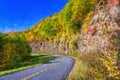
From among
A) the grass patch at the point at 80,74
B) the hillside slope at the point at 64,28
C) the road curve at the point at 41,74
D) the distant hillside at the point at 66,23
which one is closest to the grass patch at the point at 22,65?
the road curve at the point at 41,74

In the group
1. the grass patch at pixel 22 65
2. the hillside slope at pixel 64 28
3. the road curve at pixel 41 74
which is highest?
the hillside slope at pixel 64 28

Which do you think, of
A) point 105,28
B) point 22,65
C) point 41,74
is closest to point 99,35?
point 41,74

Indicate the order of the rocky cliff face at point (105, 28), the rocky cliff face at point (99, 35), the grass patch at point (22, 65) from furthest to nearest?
1. the grass patch at point (22, 65)
2. the rocky cliff face at point (99, 35)
3. the rocky cliff face at point (105, 28)

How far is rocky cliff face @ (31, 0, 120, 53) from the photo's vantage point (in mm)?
8719

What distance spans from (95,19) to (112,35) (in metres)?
35.8

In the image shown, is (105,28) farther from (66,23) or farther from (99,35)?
(66,23)

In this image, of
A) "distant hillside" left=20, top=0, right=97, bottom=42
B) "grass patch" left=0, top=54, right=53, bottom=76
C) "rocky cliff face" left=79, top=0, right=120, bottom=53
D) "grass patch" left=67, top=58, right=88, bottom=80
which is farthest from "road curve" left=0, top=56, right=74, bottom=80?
"distant hillside" left=20, top=0, right=97, bottom=42

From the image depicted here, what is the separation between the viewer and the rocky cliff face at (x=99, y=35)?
8719mm

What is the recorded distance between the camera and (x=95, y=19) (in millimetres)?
44000

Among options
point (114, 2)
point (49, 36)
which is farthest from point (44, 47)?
point (114, 2)

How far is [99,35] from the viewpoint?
75.5 ft

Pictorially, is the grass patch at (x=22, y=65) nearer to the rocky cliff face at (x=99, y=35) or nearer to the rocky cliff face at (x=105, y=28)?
the rocky cliff face at (x=99, y=35)

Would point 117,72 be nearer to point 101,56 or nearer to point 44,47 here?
point 101,56

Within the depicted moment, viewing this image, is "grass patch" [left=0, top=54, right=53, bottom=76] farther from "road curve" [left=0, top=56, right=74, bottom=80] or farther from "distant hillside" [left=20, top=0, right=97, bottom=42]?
"distant hillside" [left=20, top=0, right=97, bottom=42]
